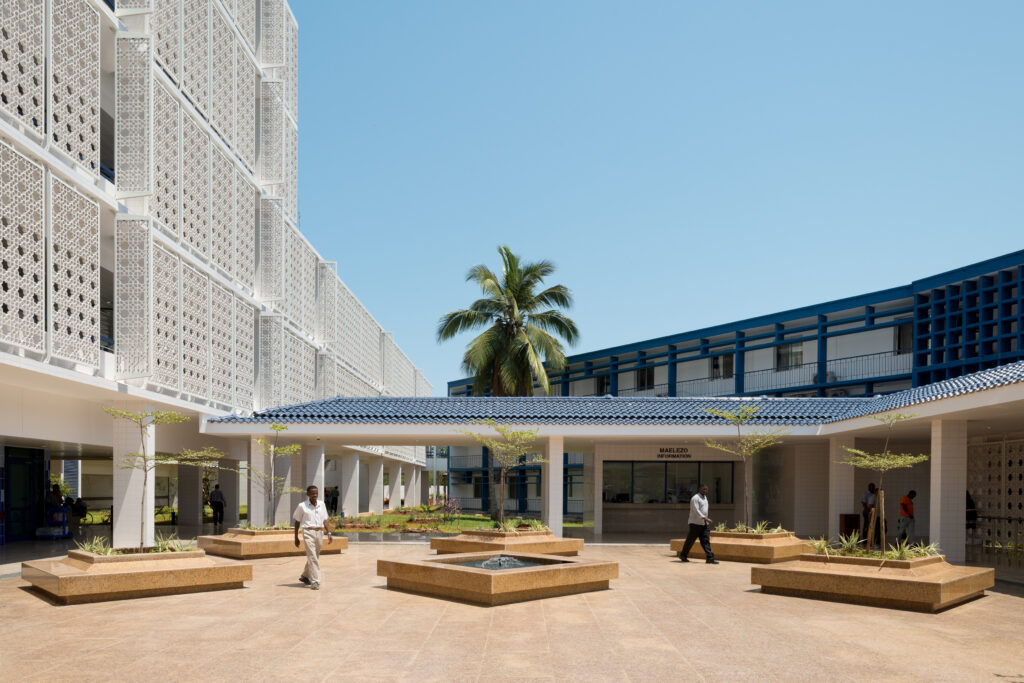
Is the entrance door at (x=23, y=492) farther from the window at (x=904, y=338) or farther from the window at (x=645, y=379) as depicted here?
the window at (x=904, y=338)

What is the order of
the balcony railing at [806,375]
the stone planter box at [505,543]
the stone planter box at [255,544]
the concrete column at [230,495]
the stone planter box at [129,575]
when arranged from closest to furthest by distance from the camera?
1. the stone planter box at [129,575]
2. the stone planter box at [505,543]
3. the stone planter box at [255,544]
4. the concrete column at [230,495]
5. the balcony railing at [806,375]

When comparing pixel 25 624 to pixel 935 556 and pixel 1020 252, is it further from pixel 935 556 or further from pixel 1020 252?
pixel 1020 252

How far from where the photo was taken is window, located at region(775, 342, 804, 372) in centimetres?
4059

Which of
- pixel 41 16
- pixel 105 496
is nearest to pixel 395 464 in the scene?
pixel 105 496

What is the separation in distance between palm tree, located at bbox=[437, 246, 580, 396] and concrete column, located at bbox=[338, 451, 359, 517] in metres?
8.02

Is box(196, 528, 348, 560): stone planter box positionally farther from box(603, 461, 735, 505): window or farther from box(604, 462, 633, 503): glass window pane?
box(603, 461, 735, 505): window

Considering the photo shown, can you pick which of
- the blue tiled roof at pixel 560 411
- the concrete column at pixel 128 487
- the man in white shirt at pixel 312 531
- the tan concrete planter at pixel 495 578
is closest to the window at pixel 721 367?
the blue tiled roof at pixel 560 411

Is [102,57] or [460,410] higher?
[102,57]

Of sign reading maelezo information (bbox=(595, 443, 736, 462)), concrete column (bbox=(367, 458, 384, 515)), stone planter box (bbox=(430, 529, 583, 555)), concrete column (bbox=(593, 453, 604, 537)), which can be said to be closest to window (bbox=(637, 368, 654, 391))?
concrete column (bbox=(367, 458, 384, 515))

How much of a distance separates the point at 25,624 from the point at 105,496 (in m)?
38.1

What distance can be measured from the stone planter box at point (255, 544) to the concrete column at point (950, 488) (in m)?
13.3

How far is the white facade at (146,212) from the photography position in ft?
51.8

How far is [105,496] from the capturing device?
46.1 metres

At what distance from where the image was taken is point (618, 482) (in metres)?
31.1
